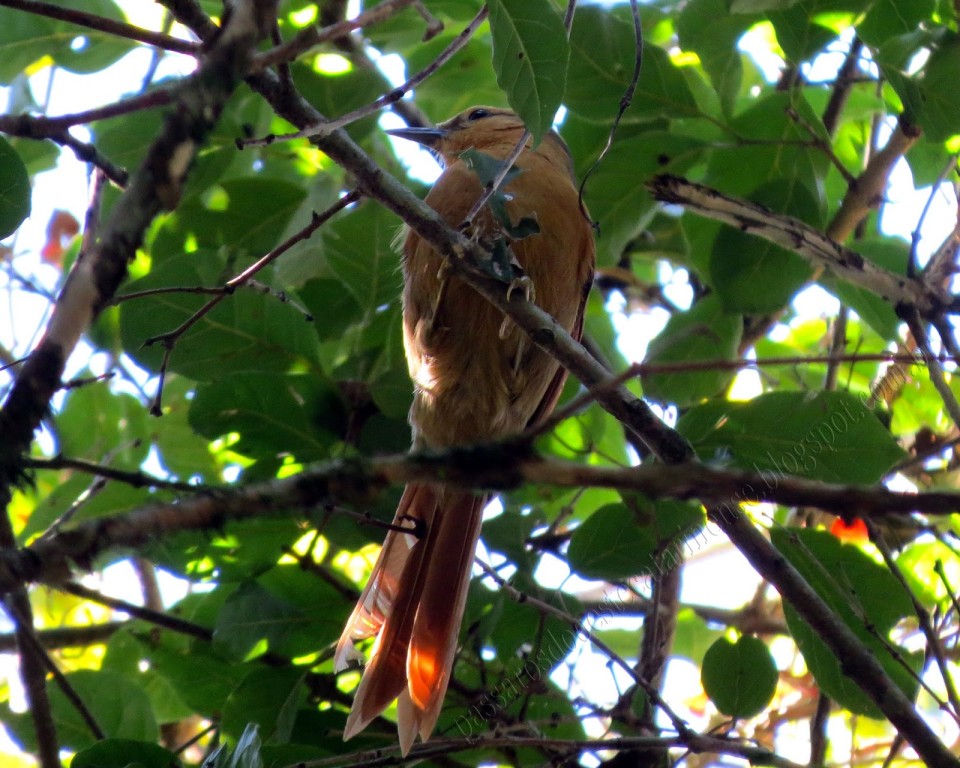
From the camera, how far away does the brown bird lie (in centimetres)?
345

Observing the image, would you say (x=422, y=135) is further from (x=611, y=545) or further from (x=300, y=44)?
(x=300, y=44)

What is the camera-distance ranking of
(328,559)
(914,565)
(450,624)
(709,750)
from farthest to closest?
(914,565), (328,559), (450,624), (709,750)

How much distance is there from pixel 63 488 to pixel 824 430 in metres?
2.46

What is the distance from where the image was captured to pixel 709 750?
2.53 metres

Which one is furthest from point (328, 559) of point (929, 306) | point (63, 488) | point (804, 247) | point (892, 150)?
point (892, 150)

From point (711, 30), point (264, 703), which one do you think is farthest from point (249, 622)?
point (711, 30)

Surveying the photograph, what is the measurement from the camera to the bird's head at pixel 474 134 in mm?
4641

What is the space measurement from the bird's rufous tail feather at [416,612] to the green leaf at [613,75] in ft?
4.27

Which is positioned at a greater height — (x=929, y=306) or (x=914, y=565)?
(x=929, y=306)

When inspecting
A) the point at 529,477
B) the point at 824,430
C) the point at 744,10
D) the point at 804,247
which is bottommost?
the point at 529,477

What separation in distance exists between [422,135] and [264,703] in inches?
102

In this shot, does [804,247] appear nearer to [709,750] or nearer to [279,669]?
[709,750]

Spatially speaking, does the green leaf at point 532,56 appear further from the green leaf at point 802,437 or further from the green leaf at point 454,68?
the green leaf at point 454,68

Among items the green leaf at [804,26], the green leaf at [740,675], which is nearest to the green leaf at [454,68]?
the green leaf at [804,26]
